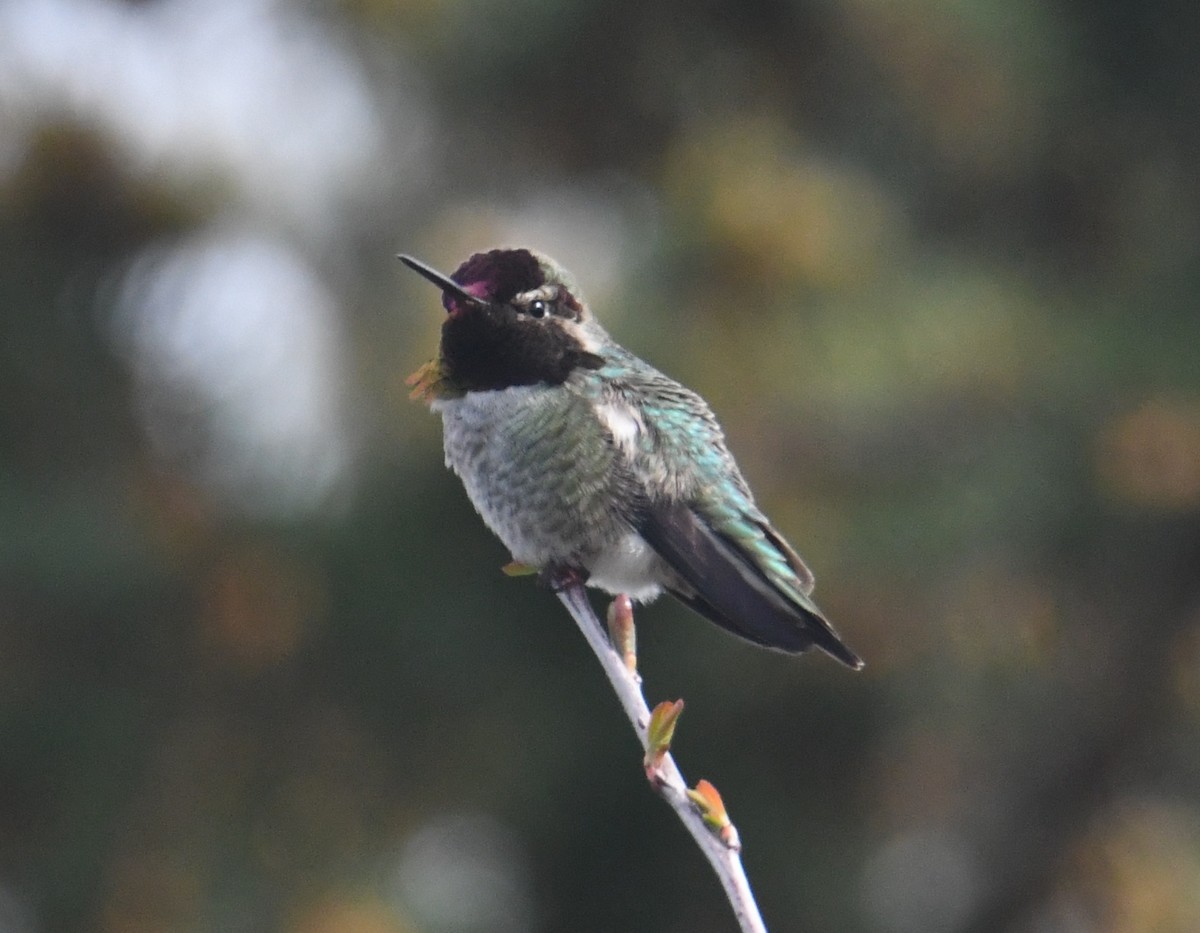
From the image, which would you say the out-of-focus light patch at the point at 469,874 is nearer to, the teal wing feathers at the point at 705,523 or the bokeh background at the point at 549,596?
the bokeh background at the point at 549,596

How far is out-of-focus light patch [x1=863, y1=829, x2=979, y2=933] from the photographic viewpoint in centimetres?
644

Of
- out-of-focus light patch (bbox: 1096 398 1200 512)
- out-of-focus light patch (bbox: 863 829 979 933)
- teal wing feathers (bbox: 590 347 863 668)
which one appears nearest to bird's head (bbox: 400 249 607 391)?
teal wing feathers (bbox: 590 347 863 668)

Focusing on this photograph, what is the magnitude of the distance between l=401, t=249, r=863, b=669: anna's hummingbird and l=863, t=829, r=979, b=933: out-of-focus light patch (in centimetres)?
396

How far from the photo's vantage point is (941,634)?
18.7 ft

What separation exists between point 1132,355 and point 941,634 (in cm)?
136

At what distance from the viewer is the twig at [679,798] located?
173 centimetres

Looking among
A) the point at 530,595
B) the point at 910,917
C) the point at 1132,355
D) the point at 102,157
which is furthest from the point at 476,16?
the point at 910,917

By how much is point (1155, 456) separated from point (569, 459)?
3386mm

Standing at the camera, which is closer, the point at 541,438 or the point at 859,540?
the point at 541,438

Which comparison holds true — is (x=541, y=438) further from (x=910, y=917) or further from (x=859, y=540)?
(x=910, y=917)

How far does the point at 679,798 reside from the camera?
1.97 meters

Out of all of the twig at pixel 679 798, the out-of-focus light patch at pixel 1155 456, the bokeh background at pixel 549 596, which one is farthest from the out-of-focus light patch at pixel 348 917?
the twig at pixel 679 798

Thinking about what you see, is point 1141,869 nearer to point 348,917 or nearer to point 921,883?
point 921,883

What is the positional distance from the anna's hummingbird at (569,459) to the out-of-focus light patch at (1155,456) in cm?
309
